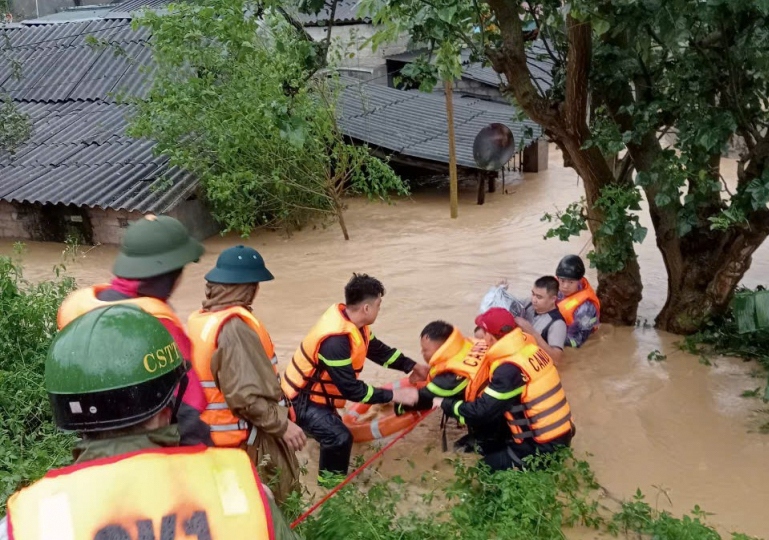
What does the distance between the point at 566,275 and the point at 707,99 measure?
72.4 inches

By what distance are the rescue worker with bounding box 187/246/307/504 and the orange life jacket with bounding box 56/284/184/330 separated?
0.73 feet

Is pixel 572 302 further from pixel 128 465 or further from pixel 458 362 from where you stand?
pixel 128 465

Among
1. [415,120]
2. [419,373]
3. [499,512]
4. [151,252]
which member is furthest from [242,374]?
[415,120]

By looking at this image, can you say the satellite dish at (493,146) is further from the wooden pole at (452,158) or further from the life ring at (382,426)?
the life ring at (382,426)

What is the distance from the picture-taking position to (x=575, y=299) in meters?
6.47

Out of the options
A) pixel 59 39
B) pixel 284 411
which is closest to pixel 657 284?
pixel 284 411

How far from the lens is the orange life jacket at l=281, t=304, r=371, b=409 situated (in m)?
4.50

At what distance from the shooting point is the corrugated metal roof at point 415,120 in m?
12.8

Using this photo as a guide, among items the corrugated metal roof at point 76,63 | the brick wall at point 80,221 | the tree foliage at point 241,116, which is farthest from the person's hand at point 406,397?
the corrugated metal roof at point 76,63

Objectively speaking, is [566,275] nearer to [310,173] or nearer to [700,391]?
[700,391]

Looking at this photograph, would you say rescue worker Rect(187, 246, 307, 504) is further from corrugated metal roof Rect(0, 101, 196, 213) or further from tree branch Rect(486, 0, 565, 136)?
corrugated metal roof Rect(0, 101, 196, 213)

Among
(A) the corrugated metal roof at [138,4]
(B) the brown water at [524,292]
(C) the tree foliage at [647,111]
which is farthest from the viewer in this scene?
(A) the corrugated metal roof at [138,4]

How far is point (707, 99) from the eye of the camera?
17.6 feet

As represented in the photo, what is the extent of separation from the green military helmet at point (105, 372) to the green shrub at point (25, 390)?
2170 millimetres
